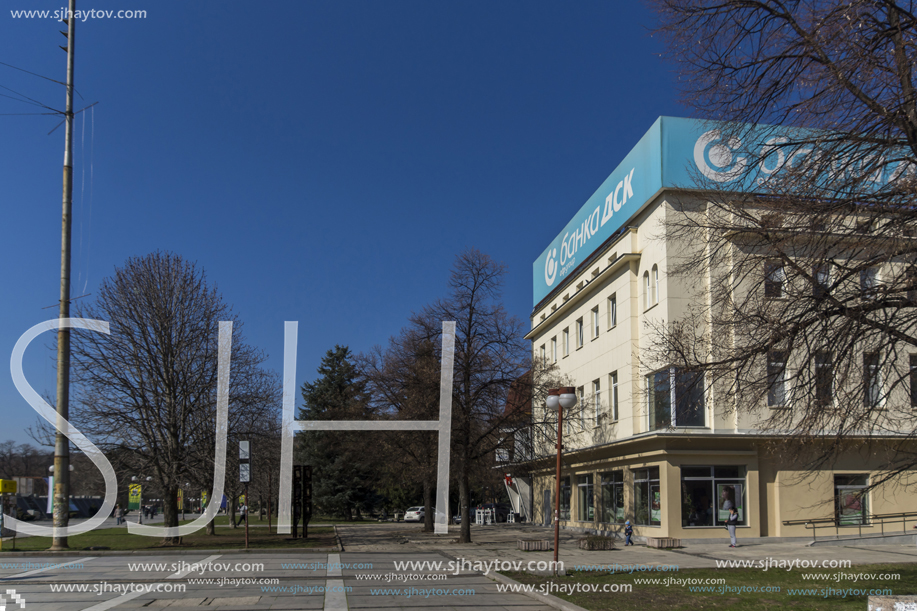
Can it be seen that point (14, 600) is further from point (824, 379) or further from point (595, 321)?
point (595, 321)

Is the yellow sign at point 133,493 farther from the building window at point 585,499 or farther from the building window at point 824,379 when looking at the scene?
the building window at point 824,379

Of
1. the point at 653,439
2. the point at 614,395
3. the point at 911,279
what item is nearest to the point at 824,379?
the point at 911,279

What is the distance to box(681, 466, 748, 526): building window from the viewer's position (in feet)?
92.1

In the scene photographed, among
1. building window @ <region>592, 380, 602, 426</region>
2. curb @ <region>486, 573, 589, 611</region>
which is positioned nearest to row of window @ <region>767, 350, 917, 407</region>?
curb @ <region>486, 573, 589, 611</region>

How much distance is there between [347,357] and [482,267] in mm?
45812

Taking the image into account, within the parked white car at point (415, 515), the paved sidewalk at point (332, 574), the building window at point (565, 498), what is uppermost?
the paved sidewalk at point (332, 574)

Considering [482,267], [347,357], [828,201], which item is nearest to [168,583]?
[828,201]

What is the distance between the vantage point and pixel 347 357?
73.4m

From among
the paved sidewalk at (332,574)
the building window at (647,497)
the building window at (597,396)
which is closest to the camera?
the paved sidewalk at (332,574)

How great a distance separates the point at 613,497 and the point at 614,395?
483 cm

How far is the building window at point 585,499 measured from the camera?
122 ft

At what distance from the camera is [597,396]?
36.2 metres

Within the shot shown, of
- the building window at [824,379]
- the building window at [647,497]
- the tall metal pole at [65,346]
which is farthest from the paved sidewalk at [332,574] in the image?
the building window at [824,379]

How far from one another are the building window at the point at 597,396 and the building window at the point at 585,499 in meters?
4.11
